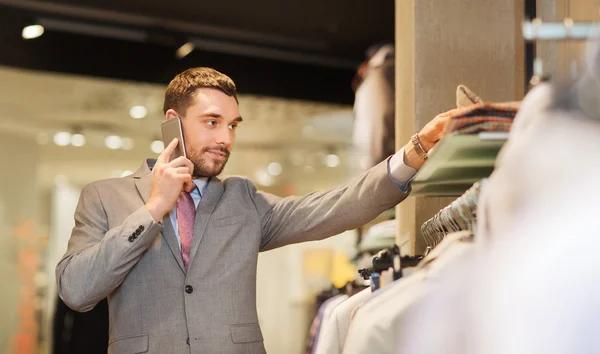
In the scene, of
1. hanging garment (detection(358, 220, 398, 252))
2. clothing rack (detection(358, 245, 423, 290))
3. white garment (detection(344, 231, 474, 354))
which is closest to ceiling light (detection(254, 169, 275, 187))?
hanging garment (detection(358, 220, 398, 252))

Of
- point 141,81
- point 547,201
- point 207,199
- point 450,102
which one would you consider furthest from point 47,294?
point 547,201

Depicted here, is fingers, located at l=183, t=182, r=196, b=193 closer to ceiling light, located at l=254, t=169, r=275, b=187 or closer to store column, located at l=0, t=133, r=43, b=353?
store column, located at l=0, t=133, r=43, b=353

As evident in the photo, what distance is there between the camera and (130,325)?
8.53 ft

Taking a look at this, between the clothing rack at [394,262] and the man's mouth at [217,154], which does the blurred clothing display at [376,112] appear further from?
the clothing rack at [394,262]

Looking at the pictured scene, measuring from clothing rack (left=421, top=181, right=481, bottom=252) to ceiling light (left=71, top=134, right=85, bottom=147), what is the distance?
16.4 ft

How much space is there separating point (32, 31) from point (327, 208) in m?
3.90

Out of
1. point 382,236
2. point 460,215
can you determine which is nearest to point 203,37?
point 382,236

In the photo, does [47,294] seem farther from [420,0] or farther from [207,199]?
[420,0]

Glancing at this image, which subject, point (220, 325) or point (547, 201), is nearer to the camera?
point (547, 201)

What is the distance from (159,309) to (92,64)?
12.8ft

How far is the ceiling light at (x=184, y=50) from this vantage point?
247 inches

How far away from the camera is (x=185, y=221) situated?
2736 millimetres

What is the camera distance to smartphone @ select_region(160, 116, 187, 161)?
2670mm

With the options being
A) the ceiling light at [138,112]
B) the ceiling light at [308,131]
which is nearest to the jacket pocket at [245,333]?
the ceiling light at [138,112]
